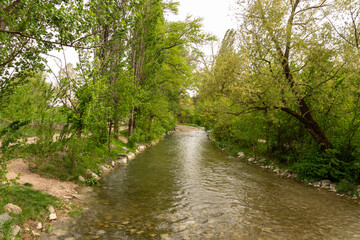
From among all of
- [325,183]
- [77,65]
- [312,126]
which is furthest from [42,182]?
[312,126]

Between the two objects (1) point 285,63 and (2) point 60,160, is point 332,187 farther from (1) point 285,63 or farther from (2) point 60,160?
(2) point 60,160

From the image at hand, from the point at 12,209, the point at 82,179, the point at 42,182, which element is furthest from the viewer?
the point at 82,179

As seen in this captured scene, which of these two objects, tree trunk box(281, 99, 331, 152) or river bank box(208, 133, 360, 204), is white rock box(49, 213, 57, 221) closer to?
river bank box(208, 133, 360, 204)

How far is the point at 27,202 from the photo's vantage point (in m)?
5.67

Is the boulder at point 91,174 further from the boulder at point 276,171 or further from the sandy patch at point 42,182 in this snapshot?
the boulder at point 276,171

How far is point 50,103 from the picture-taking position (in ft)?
26.5

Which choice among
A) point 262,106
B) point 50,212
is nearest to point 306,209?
point 262,106

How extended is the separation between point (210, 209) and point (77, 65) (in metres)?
7.73

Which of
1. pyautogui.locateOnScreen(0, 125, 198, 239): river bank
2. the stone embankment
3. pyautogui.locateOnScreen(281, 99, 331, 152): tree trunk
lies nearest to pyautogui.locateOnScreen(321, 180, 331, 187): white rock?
the stone embankment

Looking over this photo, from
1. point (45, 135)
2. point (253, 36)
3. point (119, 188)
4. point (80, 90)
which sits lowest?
point (119, 188)

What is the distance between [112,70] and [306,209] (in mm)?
11029

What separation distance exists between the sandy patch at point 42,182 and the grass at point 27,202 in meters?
0.60

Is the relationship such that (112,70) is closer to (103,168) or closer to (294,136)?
(103,168)

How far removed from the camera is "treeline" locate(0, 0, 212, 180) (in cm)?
466
